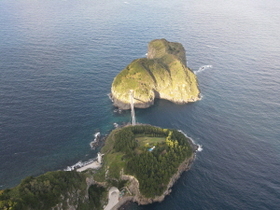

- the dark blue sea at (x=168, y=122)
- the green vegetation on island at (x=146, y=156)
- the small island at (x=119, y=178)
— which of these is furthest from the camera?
the dark blue sea at (x=168, y=122)

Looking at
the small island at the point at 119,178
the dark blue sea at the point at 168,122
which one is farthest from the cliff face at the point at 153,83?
the small island at the point at 119,178

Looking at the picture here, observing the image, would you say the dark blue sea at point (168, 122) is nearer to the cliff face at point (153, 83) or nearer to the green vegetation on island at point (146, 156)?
the cliff face at point (153, 83)

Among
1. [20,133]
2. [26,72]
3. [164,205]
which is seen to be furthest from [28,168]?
[26,72]

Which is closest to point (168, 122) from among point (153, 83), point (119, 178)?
point (153, 83)

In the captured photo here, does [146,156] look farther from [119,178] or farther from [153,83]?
[153,83]

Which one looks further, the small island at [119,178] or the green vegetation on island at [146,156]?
the green vegetation on island at [146,156]

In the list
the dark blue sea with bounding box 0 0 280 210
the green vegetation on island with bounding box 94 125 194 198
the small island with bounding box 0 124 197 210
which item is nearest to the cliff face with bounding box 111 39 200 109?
the dark blue sea with bounding box 0 0 280 210
